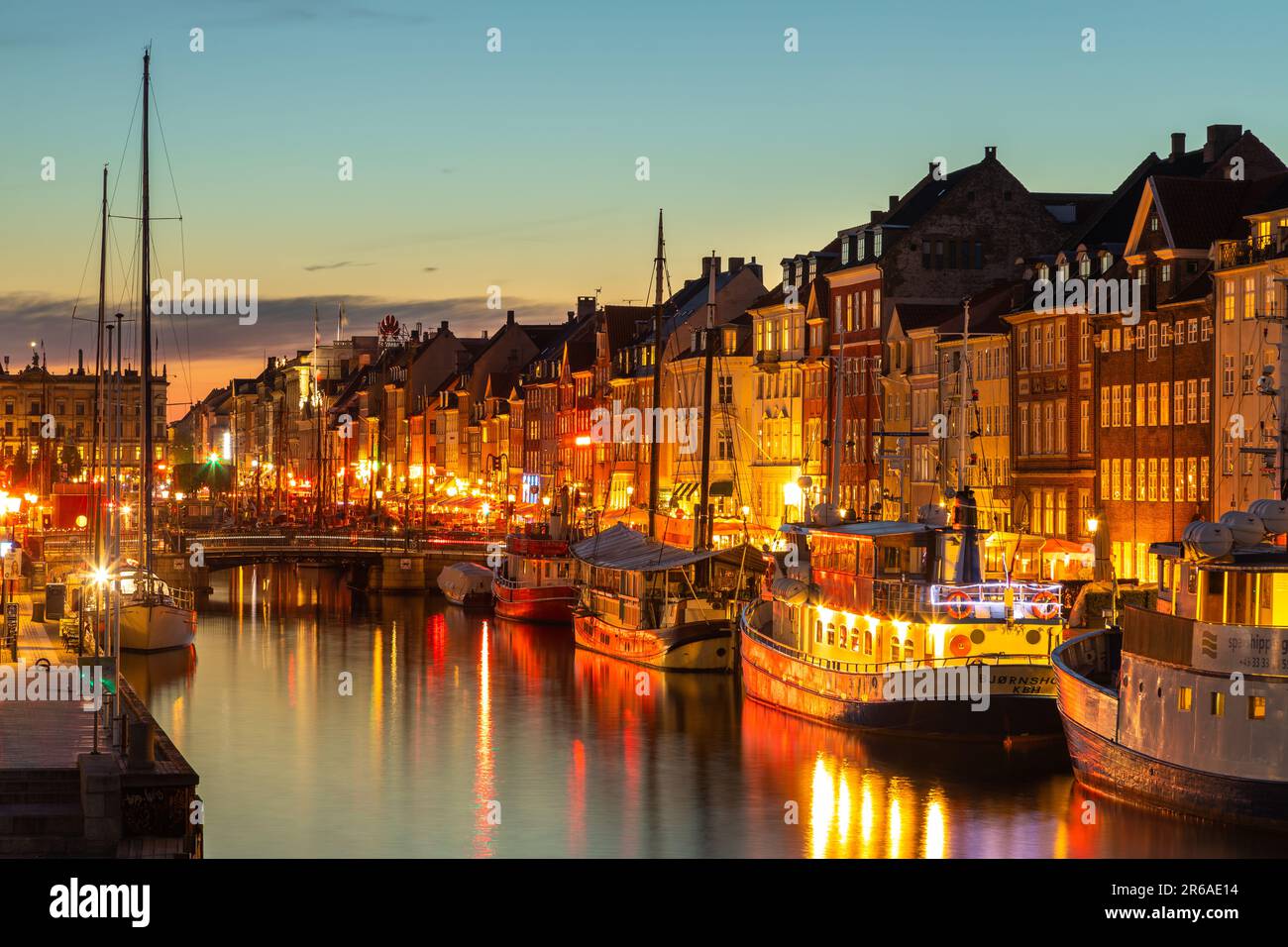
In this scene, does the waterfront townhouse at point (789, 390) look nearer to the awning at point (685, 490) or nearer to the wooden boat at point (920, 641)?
the awning at point (685, 490)

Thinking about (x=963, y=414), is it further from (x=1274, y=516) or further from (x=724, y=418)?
(x=724, y=418)

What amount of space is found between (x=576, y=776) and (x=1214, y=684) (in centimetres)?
1700

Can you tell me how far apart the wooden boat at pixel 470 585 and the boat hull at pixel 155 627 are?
26111 mm

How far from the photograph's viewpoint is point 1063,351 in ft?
265

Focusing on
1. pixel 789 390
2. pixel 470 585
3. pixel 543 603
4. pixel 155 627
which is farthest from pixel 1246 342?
pixel 470 585

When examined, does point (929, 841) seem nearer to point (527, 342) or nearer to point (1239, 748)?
point (1239, 748)

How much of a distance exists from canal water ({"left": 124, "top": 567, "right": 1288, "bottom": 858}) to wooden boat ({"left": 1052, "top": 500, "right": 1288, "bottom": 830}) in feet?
2.44

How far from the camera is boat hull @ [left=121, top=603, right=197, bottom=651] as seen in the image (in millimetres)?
73938

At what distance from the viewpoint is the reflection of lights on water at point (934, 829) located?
135 ft

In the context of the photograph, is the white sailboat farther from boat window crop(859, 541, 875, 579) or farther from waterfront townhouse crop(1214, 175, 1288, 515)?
waterfront townhouse crop(1214, 175, 1288, 515)

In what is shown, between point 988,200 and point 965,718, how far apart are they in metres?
46.3

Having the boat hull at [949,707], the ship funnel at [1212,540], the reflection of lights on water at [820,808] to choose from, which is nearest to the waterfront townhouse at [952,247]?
the boat hull at [949,707]

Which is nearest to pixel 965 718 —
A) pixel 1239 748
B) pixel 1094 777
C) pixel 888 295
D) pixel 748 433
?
pixel 1094 777

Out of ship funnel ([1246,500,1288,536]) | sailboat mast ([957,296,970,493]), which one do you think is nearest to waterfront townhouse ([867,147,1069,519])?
sailboat mast ([957,296,970,493])
